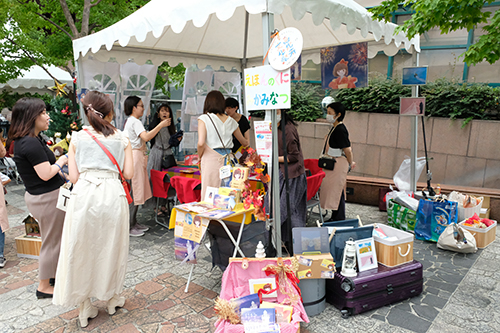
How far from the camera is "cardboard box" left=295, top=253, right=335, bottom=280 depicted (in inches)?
120

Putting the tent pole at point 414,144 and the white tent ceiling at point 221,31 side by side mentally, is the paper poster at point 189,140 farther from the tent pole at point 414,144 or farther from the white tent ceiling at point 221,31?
the tent pole at point 414,144

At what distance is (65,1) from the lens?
7.98 metres

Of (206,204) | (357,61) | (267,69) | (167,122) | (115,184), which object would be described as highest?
(357,61)

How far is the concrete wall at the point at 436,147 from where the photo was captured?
6.87 m

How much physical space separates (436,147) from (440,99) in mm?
1009

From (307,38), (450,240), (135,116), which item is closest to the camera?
(450,240)

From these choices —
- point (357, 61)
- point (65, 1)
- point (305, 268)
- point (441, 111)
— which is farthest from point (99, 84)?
point (441, 111)

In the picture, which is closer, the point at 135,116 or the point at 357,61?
the point at 135,116

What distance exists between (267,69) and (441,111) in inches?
232

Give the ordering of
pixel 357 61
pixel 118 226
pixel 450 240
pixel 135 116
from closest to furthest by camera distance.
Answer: pixel 118 226 < pixel 450 240 < pixel 135 116 < pixel 357 61

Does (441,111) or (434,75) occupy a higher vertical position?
(434,75)

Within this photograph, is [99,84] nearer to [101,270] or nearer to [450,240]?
[101,270]

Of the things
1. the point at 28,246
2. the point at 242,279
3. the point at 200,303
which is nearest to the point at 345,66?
the point at 242,279

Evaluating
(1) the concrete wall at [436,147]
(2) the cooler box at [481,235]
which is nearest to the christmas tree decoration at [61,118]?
(2) the cooler box at [481,235]
